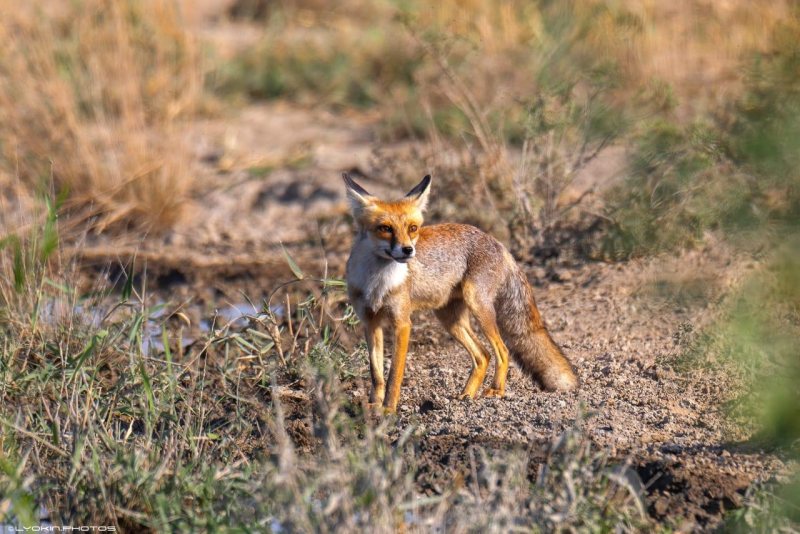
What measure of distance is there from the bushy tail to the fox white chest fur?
777 mm

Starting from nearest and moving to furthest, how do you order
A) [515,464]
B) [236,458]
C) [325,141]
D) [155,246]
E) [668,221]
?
1. [515,464]
2. [236,458]
3. [668,221]
4. [155,246]
5. [325,141]

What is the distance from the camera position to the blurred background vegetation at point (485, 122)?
4.75 meters

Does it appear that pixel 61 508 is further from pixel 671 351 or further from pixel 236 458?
pixel 671 351

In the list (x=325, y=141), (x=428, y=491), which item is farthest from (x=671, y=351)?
(x=325, y=141)

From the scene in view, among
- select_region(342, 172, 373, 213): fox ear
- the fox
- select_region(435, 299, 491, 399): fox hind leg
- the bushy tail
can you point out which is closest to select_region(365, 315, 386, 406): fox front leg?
the fox

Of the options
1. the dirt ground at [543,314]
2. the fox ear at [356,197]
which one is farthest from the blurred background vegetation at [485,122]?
the fox ear at [356,197]

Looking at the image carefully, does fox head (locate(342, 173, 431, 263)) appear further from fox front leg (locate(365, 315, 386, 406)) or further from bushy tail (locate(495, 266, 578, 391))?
bushy tail (locate(495, 266, 578, 391))

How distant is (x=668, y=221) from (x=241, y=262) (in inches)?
155

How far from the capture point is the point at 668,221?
284 inches

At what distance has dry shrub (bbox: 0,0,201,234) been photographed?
9.62 m

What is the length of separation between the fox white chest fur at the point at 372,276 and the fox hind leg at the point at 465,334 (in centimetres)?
63

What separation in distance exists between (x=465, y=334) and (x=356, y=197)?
1168 mm

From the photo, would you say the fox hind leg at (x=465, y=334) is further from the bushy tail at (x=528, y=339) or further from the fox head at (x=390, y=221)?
the fox head at (x=390, y=221)

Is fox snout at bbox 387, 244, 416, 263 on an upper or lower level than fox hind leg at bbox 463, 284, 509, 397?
upper
